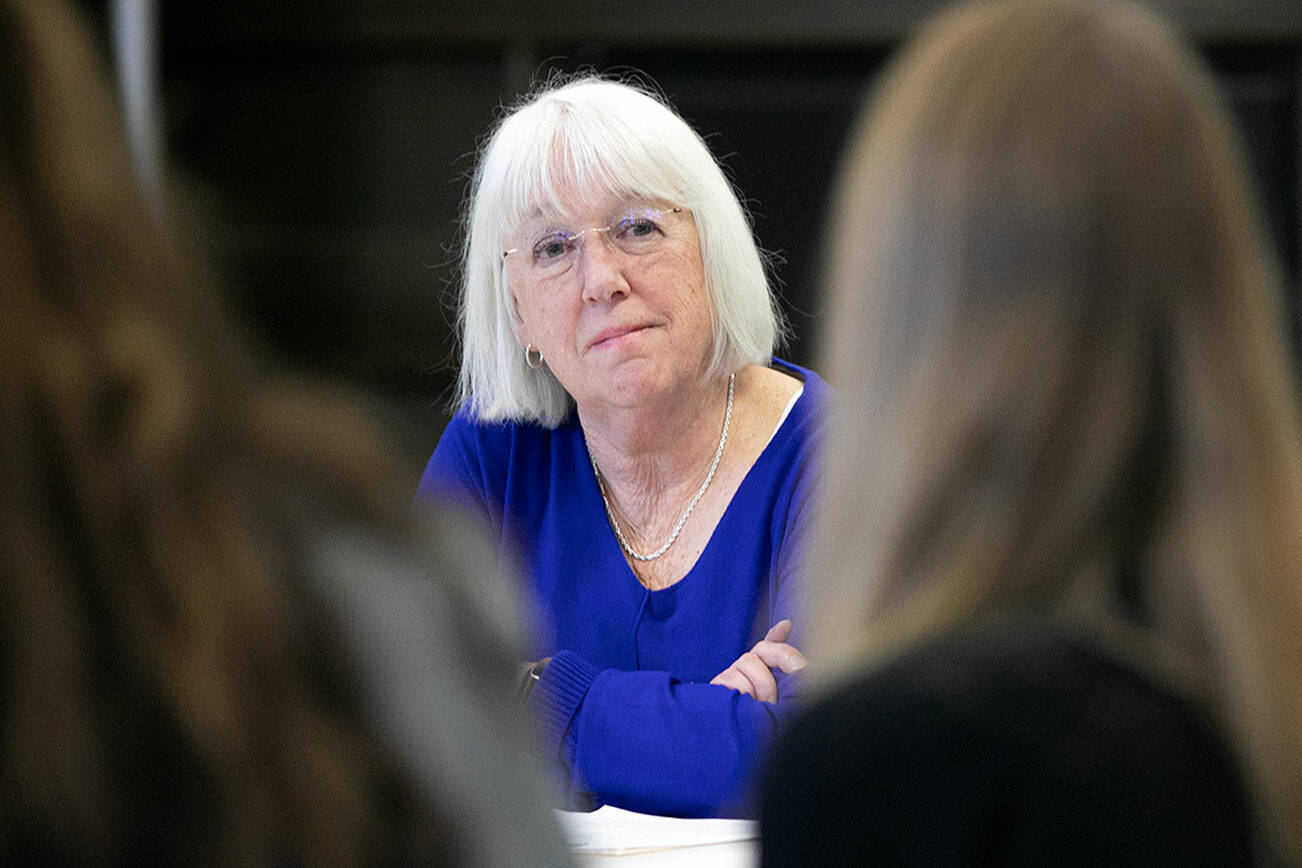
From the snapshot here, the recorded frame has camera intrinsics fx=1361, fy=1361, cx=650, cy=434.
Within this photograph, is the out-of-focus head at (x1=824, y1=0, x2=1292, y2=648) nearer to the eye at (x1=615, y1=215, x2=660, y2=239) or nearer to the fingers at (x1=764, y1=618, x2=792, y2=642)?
the fingers at (x1=764, y1=618, x2=792, y2=642)

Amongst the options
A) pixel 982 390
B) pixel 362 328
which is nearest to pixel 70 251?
pixel 982 390

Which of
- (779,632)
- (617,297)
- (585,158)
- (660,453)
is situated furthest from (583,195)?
(779,632)

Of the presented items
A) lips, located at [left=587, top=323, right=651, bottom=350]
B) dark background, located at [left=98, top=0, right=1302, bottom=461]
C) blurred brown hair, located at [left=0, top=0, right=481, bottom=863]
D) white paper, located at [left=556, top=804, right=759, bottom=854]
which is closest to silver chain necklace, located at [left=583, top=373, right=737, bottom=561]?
lips, located at [left=587, top=323, right=651, bottom=350]

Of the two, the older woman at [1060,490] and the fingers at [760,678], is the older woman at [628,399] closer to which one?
the fingers at [760,678]

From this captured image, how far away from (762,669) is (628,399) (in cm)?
50

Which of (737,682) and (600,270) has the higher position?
(600,270)

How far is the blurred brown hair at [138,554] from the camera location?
0.53m

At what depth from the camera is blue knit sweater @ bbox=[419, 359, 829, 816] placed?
5.26 feet

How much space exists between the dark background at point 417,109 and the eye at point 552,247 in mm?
2239

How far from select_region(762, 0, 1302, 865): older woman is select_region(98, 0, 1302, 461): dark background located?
3.44 meters

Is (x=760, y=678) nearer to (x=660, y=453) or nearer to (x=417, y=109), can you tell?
(x=660, y=453)

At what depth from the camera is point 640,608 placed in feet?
6.51

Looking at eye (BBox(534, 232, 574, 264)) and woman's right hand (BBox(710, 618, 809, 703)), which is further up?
eye (BBox(534, 232, 574, 264))

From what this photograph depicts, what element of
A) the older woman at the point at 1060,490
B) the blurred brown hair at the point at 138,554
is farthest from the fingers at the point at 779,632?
the blurred brown hair at the point at 138,554
